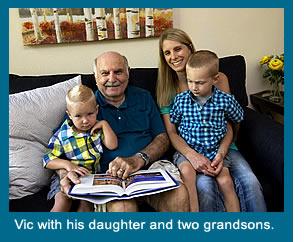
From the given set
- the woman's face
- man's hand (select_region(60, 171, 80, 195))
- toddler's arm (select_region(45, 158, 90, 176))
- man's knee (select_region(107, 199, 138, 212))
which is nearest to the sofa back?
the woman's face

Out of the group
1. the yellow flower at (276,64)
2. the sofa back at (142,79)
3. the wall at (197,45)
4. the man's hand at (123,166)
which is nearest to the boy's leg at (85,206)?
the man's hand at (123,166)

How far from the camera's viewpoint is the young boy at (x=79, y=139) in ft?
4.88

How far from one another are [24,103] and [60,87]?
0.19m

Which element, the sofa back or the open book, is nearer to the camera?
the open book

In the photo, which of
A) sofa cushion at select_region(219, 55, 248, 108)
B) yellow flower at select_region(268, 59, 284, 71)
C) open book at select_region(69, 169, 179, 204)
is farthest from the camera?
yellow flower at select_region(268, 59, 284, 71)

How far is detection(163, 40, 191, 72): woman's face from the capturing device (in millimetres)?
1719

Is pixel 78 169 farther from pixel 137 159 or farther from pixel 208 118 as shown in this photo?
pixel 208 118

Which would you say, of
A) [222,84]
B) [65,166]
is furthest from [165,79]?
[65,166]

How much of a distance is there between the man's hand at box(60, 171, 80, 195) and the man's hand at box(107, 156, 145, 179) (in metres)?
0.14

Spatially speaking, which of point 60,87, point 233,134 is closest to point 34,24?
point 60,87

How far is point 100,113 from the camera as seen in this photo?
165 cm

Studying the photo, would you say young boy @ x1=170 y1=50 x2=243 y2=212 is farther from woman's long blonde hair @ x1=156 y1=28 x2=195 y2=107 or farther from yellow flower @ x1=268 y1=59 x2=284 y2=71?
yellow flower @ x1=268 y1=59 x2=284 y2=71

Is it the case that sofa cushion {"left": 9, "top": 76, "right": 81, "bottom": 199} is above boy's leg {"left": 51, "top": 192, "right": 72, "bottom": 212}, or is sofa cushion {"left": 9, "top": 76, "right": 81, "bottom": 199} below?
above

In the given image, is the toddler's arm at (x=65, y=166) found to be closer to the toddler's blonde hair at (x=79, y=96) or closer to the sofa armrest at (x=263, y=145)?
the toddler's blonde hair at (x=79, y=96)
